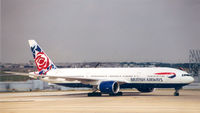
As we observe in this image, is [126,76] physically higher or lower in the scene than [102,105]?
higher

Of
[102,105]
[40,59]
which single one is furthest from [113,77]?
[102,105]

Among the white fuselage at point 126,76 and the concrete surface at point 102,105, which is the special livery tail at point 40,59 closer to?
the white fuselage at point 126,76

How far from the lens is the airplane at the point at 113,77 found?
41562 millimetres

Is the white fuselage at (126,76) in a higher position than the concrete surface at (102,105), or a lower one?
higher

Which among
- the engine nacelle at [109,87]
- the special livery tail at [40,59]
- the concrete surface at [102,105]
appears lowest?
the concrete surface at [102,105]

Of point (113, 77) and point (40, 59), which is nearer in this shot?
point (113, 77)

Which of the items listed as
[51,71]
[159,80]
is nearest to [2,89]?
[51,71]

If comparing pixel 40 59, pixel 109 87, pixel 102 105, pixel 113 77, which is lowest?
pixel 102 105

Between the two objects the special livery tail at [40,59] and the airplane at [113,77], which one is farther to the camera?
the special livery tail at [40,59]

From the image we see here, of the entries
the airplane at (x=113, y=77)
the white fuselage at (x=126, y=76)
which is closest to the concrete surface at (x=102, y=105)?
the white fuselage at (x=126, y=76)

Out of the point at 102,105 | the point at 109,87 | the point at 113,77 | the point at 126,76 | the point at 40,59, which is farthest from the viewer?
the point at 40,59

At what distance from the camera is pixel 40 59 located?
50.2 meters

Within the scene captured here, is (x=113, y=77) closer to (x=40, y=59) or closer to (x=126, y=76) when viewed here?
(x=126, y=76)

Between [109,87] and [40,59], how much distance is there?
1303 centimetres
